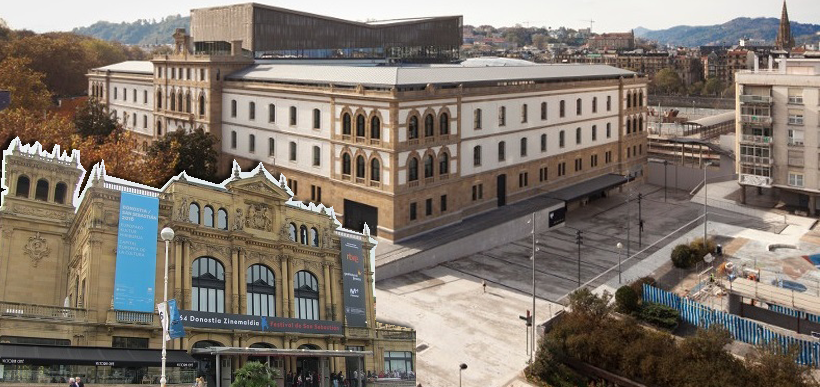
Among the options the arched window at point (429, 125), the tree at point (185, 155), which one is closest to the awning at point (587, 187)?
the arched window at point (429, 125)

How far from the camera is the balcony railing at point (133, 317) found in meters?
26.4

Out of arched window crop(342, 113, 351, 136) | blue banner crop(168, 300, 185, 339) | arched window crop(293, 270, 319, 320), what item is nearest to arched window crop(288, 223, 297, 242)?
arched window crop(293, 270, 319, 320)

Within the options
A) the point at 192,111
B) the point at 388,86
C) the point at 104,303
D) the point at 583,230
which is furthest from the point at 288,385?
the point at 192,111

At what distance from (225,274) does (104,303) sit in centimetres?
557

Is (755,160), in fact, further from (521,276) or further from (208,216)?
(208,216)

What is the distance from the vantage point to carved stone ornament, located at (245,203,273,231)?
104 ft

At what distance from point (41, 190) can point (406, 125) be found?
38664 mm

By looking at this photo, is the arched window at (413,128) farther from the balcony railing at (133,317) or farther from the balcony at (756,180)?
the balcony at (756,180)

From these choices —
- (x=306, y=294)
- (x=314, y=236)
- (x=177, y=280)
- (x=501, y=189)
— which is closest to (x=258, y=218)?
(x=314, y=236)

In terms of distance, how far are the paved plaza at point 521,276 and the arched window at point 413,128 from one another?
1219cm

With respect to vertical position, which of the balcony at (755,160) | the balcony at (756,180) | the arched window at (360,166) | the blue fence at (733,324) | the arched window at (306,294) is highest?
the balcony at (755,160)

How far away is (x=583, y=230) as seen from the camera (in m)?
74.8

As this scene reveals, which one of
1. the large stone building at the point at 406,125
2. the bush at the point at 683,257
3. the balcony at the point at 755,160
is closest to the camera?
the bush at the point at 683,257

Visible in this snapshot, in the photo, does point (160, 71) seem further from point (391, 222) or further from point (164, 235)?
point (164, 235)
